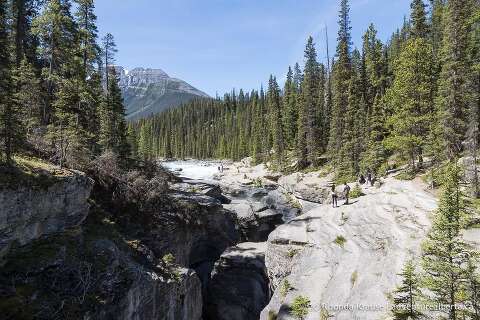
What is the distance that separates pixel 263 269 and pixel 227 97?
146707 millimetres

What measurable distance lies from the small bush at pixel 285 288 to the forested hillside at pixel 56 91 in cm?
1500

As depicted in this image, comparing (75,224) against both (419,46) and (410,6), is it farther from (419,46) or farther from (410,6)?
(410,6)

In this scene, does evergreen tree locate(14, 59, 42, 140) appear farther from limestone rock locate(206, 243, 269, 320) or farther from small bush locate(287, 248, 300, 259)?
small bush locate(287, 248, 300, 259)

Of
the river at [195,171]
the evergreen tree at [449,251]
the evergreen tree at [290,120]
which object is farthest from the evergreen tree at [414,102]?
the evergreen tree at [290,120]

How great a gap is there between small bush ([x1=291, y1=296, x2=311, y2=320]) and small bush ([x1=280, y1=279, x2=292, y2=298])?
2.59m

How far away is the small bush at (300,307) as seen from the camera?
17095mm

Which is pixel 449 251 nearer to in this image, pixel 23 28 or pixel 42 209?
pixel 42 209

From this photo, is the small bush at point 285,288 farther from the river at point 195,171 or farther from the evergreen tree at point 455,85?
the river at point 195,171

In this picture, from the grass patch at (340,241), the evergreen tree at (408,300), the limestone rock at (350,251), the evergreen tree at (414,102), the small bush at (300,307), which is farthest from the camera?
the evergreen tree at (414,102)

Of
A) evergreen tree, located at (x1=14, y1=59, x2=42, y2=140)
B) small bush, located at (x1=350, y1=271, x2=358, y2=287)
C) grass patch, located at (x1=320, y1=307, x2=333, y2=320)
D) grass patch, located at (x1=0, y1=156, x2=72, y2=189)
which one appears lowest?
grass patch, located at (x1=320, y1=307, x2=333, y2=320)

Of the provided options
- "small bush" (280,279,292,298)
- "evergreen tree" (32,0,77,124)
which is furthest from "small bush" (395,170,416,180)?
"evergreen tree" (32,0,77,124)

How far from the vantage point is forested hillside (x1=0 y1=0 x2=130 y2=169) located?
1864cm

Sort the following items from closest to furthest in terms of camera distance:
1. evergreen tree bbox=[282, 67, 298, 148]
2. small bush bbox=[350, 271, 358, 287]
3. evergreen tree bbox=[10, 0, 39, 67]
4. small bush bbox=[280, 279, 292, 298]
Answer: small bush bbox=[350, 271, 358, 287]
small bush bbox=[280, 279, 292, 298]
evergreen tree bbox=[10, 0, 39, 67]
evergreen tree bbox=[282, 67, 298, 148]

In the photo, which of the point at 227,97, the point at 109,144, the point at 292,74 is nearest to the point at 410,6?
the point at 109,144
